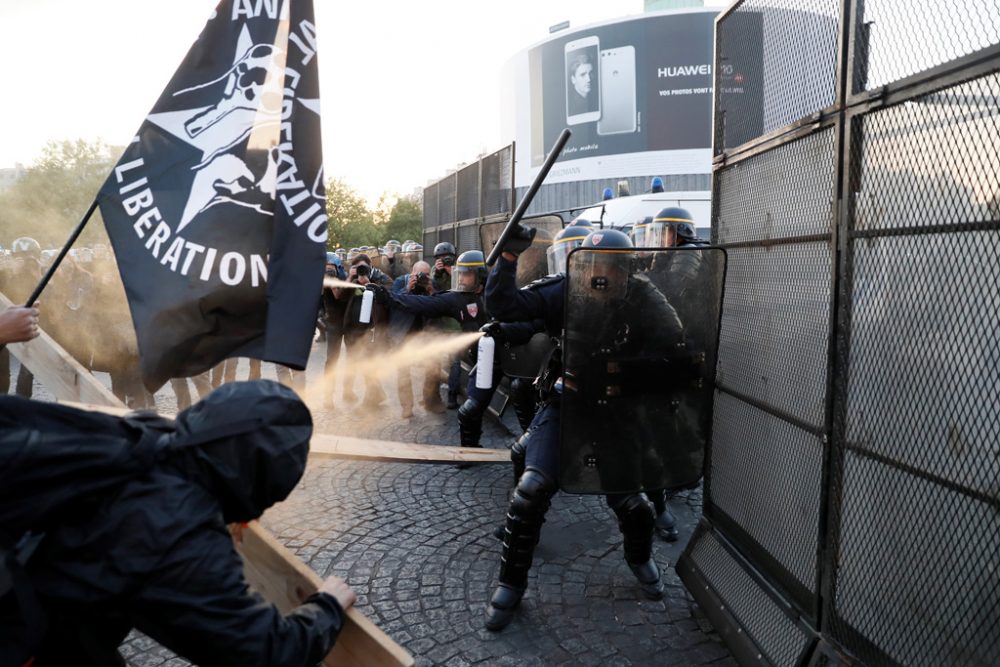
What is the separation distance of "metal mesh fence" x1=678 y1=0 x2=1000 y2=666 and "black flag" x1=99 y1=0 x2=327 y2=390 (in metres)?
1.99

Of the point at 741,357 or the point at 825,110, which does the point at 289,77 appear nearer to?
the point at 825,110

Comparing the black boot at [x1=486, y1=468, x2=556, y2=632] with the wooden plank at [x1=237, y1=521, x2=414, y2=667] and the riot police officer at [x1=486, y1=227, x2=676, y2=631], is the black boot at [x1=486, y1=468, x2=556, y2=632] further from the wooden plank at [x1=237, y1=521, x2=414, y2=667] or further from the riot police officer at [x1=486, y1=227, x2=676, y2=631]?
the wooden plank at [x1=237, y1=521, x2=414, y2=667]

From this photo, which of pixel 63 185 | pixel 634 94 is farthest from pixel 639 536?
pixel 634 94

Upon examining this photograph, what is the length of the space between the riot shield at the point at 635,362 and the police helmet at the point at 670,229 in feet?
6.94

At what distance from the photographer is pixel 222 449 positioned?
1442mm

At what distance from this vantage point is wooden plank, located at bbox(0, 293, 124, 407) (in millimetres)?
3078

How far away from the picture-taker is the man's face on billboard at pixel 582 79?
42625 millimetres

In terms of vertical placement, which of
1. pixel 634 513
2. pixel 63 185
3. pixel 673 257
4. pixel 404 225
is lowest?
pixel 634 513

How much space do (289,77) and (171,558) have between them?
195 cm

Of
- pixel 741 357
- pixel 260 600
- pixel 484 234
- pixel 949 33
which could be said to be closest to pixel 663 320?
pixel 741 357

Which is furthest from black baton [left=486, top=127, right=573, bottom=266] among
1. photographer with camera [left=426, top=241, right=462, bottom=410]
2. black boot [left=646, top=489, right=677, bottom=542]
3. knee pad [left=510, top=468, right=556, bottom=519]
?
photographer with camera [left=426, top=241, right=462, bottom=410]

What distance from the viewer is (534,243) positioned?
19.4ft

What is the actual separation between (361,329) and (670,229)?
4228mm

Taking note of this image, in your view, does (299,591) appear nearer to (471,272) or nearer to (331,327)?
(471,272)
